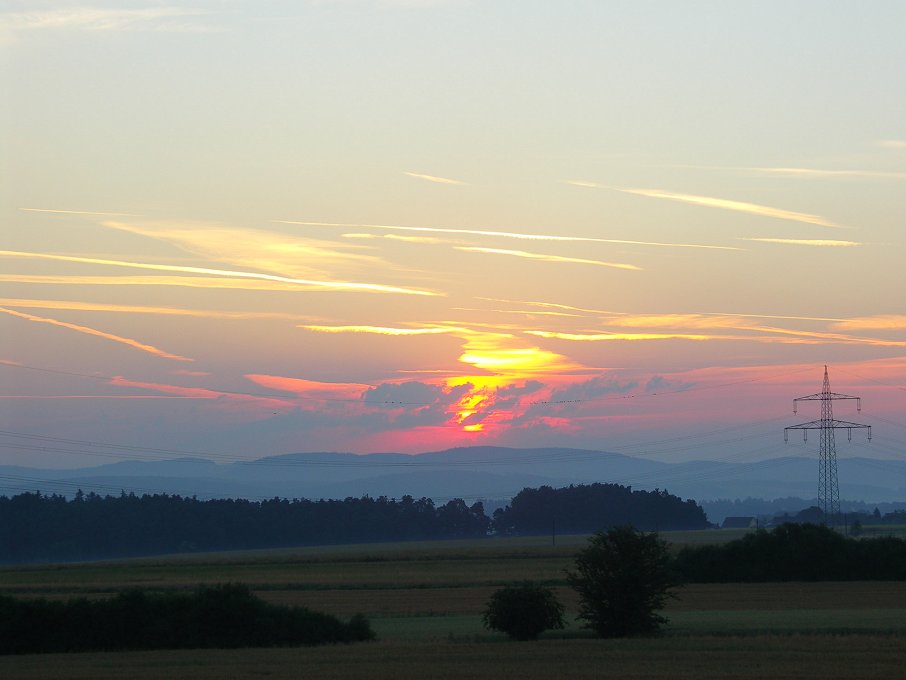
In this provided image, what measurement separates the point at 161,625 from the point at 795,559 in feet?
193

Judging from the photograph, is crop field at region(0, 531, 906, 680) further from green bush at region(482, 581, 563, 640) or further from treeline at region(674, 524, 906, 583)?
treeline at region(674, 524, 906, 583)

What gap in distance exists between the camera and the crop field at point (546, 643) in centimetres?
4388

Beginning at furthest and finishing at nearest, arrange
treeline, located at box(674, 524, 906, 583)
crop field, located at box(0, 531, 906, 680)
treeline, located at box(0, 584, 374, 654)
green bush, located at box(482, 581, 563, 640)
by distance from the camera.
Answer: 1. treeline, located at box(674, 524, 906, 583)
2. treeline, located at box(0, 584, 374, 654)
3. green bush, located at box(482, 581, 563, 640)
4. crop field, located at box(0, 531, 906, 680)

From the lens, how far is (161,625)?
57.9 m

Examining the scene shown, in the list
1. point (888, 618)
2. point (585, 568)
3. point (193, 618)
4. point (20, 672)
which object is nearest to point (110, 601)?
point (193, 618)

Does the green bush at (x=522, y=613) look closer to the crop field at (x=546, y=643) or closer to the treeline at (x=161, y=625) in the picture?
the crop field at (x=546, y=643)

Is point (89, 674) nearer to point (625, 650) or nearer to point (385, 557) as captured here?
point (625, 650)

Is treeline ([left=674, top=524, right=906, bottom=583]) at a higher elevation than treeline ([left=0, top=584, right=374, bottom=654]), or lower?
higher

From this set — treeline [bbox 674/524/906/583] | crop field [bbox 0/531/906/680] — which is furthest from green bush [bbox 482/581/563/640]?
treeline [bbox 674/524/906/583]

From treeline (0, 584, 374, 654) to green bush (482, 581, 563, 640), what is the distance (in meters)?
6.06

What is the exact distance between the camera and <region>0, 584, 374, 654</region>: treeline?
56.9 m

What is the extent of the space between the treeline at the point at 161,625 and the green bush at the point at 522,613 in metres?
6.06

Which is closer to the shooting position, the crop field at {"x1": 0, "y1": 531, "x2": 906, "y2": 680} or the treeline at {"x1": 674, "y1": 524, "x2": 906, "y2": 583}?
the crop field at {"x1": 0, "y1": 531, "x2": 906, "y2": 680}

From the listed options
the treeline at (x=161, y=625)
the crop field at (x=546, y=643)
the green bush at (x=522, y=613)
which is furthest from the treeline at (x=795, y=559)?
the treeline at (x=161, y=625)
